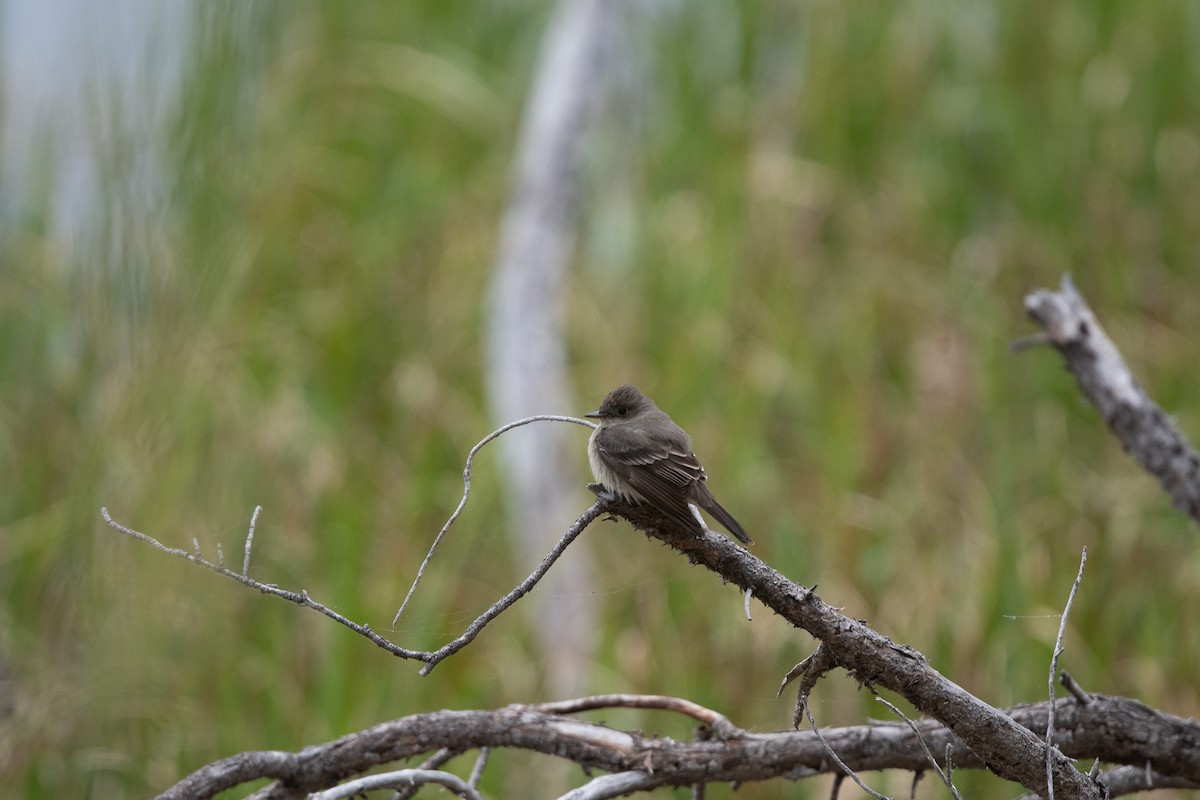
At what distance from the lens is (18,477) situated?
3980mm

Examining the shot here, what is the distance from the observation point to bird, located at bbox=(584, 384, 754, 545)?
2.18m

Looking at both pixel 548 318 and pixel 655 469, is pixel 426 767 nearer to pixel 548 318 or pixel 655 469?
pixel 655 469

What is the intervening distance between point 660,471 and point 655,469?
12 millimetres

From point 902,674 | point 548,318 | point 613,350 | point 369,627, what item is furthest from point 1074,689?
point 613,350

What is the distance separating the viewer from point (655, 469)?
91.7 inches

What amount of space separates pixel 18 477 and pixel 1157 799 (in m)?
4.00

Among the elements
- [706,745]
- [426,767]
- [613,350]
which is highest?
[613,350]

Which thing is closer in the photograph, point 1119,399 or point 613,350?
point 1119,399

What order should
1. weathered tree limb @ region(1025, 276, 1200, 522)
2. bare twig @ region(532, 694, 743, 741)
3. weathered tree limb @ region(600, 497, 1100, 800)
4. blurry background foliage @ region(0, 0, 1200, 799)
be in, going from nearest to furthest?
weathered tree limb @ region(600, 497, 1100, 800), bare twig @ region(532, 694, 743, 741), weathered tree limb @ region(1025, 276, 1200, 522), blurry background foliage @ region(0, 0, 1200, 799)

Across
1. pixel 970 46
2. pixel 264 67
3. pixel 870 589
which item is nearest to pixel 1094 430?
pixel 870 589

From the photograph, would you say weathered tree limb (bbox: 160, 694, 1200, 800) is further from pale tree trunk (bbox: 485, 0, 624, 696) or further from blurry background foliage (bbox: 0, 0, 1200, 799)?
pale tree trunk (bbox: 485, 0, 624, 696)

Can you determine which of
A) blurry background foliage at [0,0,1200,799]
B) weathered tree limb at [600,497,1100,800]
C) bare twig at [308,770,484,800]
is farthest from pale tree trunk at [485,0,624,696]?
weathered tree limb at [600,497,1100,800]

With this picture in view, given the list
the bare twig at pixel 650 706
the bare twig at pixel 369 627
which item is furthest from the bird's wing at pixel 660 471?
the bare twig at pixel 650 706

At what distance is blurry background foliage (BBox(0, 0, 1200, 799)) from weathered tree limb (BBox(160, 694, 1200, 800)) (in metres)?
0.23
